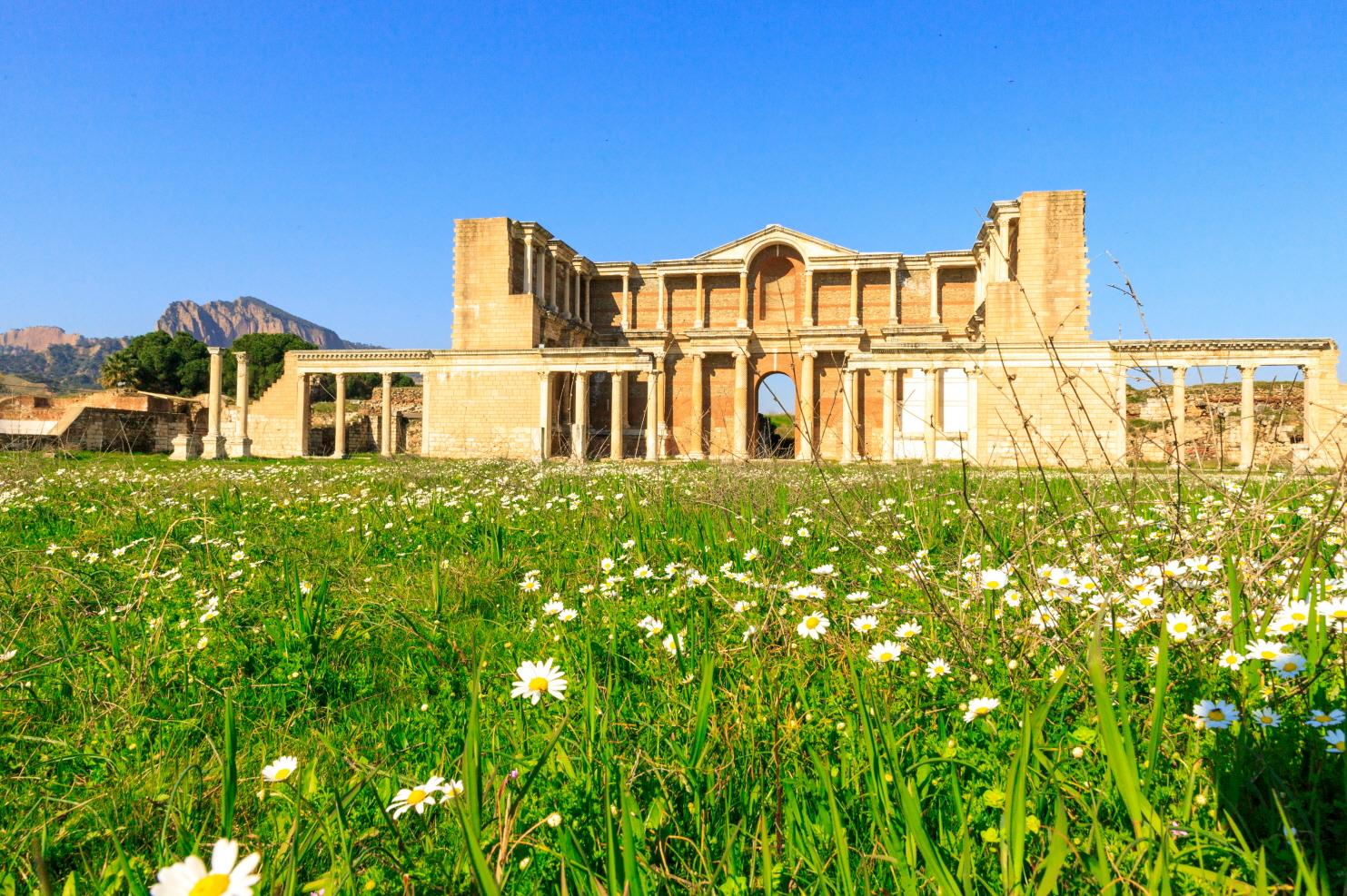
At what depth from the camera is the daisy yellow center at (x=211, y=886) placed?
1188mm

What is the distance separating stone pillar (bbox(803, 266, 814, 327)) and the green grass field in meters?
33.4

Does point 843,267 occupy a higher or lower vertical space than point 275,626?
higher

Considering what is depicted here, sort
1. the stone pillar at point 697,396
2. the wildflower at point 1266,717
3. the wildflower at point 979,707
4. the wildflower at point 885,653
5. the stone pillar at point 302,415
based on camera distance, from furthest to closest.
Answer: the stone pillar at point 697,396, the stone pillar at point 302,415, the wildflower at point 885,653, the wildflower at point 979,707, the wildflower at point 1266,717

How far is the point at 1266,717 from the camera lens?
189 centimetres

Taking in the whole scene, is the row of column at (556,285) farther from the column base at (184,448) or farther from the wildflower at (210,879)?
the wildflower at (210,879)

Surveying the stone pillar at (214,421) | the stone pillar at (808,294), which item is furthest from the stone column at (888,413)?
the stone pillar at (214,421)

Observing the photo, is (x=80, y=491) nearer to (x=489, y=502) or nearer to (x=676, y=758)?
(x=489, y=502)

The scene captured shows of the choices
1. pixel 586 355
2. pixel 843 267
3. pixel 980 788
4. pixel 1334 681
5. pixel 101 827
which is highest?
pixel 843 267

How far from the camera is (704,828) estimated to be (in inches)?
74.1

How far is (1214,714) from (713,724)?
50.9 inches

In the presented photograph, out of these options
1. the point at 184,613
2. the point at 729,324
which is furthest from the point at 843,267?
the point at 184,613

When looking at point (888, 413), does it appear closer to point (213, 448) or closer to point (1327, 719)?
point (213, 448)

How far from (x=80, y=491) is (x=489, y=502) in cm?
505

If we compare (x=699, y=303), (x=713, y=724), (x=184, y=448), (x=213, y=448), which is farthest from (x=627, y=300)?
(x=713, y=724)
